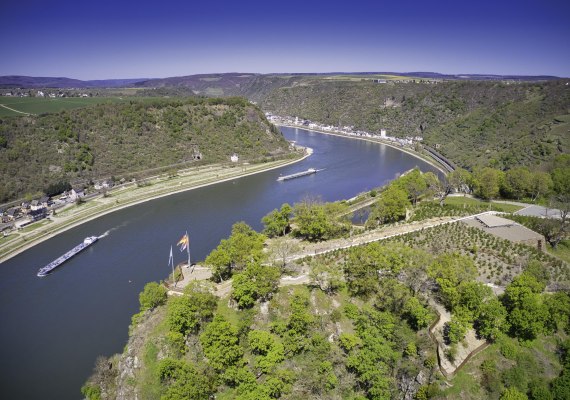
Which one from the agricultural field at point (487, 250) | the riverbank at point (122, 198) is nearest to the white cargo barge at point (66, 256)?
the riverbank at point (122, 198)

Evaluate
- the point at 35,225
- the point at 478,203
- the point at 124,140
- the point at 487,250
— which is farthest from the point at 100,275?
the point at 124,140

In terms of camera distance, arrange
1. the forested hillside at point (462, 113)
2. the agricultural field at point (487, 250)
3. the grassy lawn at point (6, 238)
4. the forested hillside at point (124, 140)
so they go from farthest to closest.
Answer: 1. the forested hillside at point (462, 113)
2. the forested hillside at point (124, 140)
3. the grassy lawn at point (6, 238)
4. the agricultural field at point (487, 250)

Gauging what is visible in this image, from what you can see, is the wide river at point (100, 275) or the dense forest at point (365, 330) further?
the wide river at point (100, 275)

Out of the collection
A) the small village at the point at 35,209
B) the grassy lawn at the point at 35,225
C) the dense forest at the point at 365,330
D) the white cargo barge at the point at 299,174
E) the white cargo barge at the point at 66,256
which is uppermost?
the dense forest at the point at 365,330

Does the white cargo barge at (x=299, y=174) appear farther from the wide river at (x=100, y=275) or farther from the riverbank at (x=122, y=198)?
the riverbank at (x=122, y=198)

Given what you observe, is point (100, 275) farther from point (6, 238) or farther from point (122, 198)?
point (122, 198)

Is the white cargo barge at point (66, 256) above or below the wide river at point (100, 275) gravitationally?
above

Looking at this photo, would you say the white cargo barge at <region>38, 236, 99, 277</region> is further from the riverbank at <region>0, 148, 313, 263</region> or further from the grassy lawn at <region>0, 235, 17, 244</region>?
the grassy lawn at <region>0, 235, 17, 244</region>
